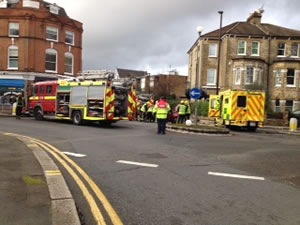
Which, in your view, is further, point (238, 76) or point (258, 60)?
point (238, 76)

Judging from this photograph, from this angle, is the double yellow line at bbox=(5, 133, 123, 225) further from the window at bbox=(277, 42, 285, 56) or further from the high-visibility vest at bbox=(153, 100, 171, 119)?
the window at bbox=(277, 42, 285, 56)

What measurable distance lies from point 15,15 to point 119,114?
19.7 meters

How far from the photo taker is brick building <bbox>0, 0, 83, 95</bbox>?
30172 mm

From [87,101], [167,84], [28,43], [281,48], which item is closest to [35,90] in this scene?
[87,101]

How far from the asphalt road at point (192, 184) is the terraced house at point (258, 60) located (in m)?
26.0

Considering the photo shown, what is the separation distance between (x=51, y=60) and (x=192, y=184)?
28.8m

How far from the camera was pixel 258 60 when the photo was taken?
35438 mm

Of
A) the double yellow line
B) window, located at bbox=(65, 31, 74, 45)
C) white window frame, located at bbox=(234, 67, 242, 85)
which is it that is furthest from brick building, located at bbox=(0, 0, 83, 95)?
the double yellow line

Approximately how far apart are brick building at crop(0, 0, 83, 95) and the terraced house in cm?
1524

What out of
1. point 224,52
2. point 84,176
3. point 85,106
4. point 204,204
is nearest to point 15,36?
point 85,106

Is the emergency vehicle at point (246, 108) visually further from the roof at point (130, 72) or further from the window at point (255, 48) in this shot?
the roof at point (130, 72)

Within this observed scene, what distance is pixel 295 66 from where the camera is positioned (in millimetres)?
35250

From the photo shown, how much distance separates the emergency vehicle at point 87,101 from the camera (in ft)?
54.6

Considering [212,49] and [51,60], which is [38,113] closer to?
[51,60]
